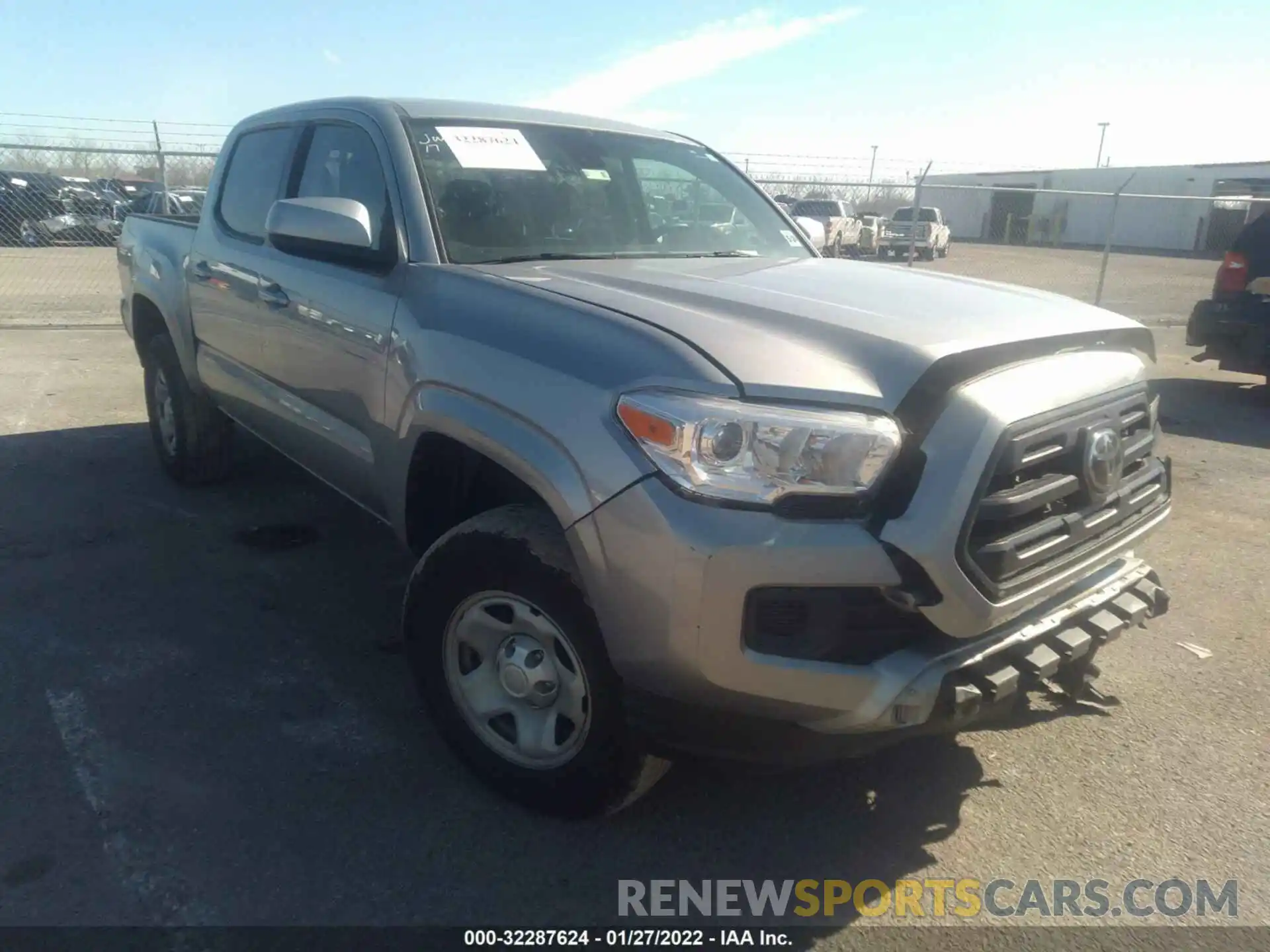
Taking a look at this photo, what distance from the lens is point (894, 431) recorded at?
216 cm

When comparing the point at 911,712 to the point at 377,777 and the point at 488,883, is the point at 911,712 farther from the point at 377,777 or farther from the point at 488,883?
the point at 377,777

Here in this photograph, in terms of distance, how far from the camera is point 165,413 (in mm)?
5465

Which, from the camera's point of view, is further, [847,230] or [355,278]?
[847,230]

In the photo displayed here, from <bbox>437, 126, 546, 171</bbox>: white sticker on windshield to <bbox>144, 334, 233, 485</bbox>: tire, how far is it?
2325 mm

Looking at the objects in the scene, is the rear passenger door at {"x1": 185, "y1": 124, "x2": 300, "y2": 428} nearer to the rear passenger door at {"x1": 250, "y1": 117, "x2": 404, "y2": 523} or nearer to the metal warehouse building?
the rear passenger door at {"x1": 250, "y1": 117, "x2": 404, "y2": 523}

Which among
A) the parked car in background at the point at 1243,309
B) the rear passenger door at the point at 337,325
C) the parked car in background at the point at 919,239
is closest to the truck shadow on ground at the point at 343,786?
the rear passenger door at the point at 337,325

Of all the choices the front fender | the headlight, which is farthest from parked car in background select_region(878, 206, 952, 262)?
the headlight

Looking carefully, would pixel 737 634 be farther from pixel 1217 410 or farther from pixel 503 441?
pixel 1217 410

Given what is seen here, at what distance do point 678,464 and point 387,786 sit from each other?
139 centimetres

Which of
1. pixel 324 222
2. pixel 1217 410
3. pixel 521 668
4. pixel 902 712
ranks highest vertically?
pixel 324 222

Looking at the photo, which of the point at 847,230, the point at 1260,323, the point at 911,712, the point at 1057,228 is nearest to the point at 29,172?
the point at 847,230

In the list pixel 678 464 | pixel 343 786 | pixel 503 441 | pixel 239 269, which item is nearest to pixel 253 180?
pixel 239 269

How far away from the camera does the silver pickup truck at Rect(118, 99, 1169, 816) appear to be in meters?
2.13

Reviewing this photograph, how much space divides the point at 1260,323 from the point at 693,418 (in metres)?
7.73
